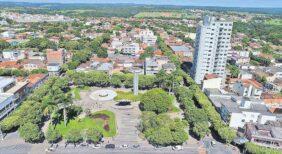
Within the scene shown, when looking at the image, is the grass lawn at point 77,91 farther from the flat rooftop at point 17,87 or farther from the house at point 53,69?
the house at point 53,69

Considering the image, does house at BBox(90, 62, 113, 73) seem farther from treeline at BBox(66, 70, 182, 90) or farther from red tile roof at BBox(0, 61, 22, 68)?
red tile roof at BBox(0, 61, 22, 68)

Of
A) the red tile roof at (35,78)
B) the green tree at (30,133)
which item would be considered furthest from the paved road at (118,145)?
the red tile roof at (35,78)

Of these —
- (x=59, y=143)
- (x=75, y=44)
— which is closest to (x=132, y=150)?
(x=59, y=143)

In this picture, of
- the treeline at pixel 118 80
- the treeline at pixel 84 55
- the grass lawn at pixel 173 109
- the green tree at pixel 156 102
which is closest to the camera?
the green tree at pixel 156 102

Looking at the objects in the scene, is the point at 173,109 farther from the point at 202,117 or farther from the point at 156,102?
the point at 202,117

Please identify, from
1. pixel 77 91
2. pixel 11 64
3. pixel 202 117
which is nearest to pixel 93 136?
pixel 202 117

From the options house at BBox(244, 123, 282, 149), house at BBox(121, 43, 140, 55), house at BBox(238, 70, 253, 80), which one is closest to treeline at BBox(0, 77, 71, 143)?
house at BBox(244, 123, 282, 149)

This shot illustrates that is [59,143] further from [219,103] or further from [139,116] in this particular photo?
[219,103]
